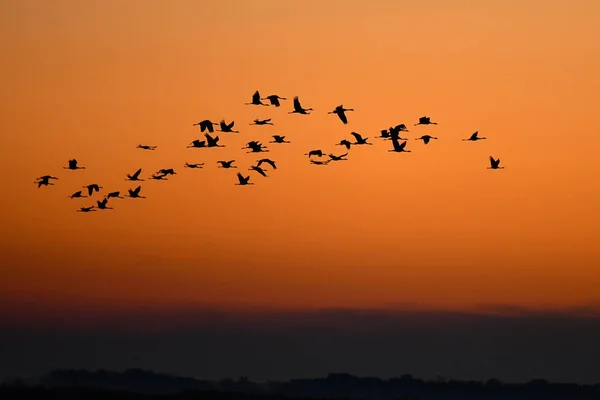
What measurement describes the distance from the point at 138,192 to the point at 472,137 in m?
20.7

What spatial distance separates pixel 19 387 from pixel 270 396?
24.1 m

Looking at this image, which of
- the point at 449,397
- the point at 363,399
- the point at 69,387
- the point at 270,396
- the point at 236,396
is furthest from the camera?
the point at 449,397

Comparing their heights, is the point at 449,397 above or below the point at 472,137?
below

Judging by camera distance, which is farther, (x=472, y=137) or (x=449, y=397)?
(x=449, y=397)

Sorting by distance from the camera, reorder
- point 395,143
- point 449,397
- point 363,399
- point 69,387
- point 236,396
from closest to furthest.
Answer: point 395,143, point 69,387, point 236,396, point 363,399, point 449,397

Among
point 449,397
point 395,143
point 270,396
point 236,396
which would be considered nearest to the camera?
point 395,143

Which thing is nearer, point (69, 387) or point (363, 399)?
point (69, 387)

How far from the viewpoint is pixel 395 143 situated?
9400 cm

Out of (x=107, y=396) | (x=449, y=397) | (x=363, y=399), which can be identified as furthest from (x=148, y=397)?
(x=449, y=397)

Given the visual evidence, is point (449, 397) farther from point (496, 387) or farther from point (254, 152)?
point (254, 152)

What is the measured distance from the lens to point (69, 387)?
3949 inches

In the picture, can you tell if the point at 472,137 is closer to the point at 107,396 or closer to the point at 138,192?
the point at 138,192

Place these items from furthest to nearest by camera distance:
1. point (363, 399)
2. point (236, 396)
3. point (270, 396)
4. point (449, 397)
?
1. point (449, 397)
2. point (363, 399)
3. point (270, 396)
4. point (236, 396)

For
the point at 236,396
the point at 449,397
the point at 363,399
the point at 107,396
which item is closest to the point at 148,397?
the point at 107,396
